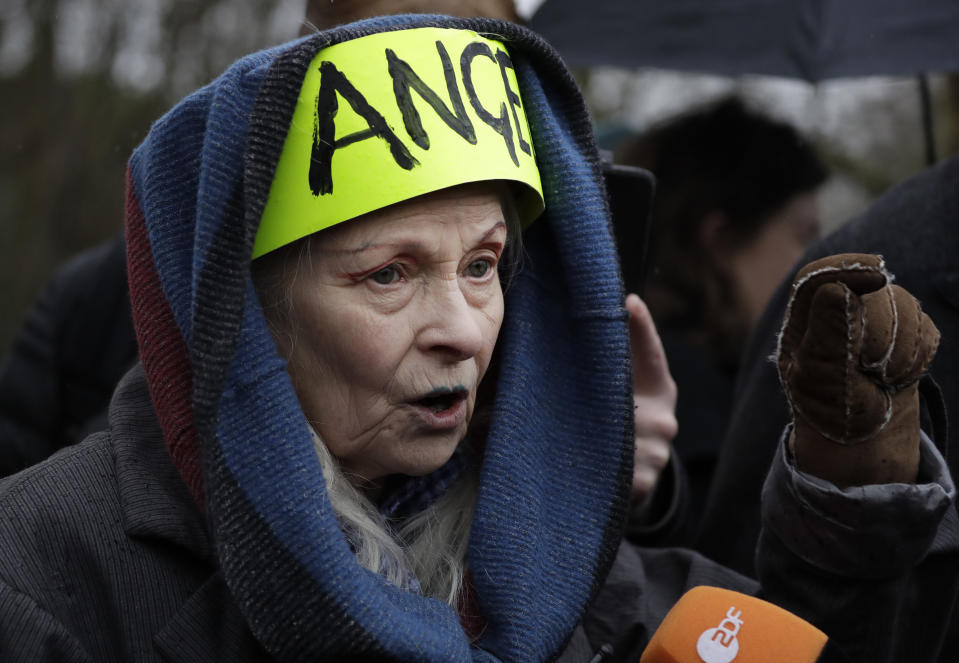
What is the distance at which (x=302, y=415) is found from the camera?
5.21 feet

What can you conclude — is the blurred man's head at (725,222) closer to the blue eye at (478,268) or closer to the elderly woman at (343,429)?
the elderly woman at (343,429)

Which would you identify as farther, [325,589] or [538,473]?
[538,473]

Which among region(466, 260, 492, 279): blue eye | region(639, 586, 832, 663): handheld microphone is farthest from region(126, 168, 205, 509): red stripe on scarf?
region(639, 586, 832, 663): handheld microphone

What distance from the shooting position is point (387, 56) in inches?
65.5

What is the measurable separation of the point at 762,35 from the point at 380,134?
177 cm

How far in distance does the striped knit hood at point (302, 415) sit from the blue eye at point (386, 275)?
0.18 m

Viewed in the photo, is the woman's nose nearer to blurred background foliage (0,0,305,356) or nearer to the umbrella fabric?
the umbrella fabric

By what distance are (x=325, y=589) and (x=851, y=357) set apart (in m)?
0.77

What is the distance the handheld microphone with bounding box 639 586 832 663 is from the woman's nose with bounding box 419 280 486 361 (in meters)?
0.50

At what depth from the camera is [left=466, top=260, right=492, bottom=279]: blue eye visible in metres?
1.74

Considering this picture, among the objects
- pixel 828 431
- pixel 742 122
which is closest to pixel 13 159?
pixel 742 122

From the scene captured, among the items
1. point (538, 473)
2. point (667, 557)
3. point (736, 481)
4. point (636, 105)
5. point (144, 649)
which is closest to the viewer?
point (144, 649)

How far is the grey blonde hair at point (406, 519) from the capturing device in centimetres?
165

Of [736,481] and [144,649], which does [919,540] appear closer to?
[736,481]
